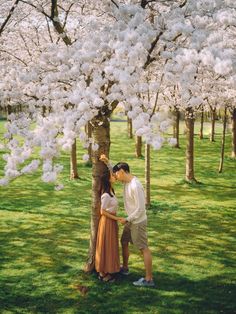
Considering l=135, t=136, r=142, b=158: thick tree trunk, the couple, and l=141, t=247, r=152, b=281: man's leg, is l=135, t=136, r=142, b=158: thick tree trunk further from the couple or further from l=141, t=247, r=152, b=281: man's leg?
l=141, t=247, r=152, b=281: man's leg

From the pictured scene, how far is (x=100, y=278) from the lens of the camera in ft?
26.4

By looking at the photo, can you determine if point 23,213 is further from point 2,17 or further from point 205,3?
point 205,3

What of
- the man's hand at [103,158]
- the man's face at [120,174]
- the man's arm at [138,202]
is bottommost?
the man's arm at [138,202]

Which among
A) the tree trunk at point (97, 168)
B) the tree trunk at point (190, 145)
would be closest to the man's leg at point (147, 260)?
the tree trunk at point (97, 168)

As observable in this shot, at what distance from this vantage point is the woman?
7777 mm

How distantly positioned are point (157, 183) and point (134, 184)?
11105 millimetres

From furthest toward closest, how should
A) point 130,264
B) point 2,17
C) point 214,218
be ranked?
point 2,17
point 214,218
point 130,264

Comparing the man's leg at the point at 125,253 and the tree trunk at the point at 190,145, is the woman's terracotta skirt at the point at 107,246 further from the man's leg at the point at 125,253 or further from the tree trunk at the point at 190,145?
the tree trunk at the point at 190,145

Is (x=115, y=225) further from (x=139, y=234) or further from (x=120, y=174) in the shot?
(x=120, y=174)

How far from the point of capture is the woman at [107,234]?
778 cm

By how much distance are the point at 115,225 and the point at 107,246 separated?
1.36 feet

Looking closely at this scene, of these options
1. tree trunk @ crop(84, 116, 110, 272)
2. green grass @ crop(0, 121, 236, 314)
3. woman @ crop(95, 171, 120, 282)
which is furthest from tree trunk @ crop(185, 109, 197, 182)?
woman @ crop(95, 171, 120, 282)

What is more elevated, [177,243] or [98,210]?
[98,210]

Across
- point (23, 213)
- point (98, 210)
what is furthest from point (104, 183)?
point (23, 213)
